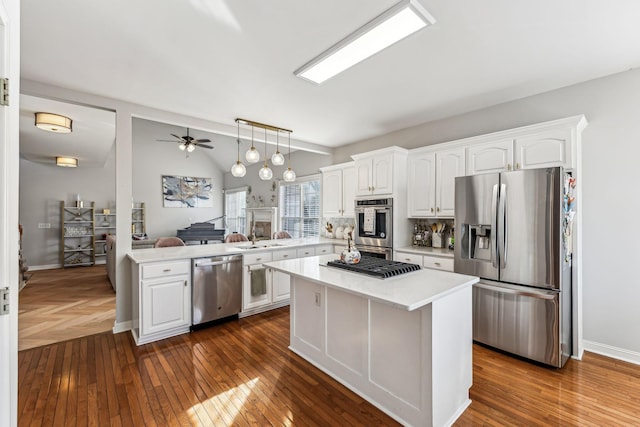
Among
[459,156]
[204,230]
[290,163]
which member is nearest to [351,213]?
[459,156]

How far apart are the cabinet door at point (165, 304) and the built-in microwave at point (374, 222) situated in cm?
245

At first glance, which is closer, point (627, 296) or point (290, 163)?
point (627, 296)

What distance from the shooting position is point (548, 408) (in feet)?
6.55

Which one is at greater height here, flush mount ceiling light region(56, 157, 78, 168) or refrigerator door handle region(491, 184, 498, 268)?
flush mount ceiling light region(56, 157, 78, 168)

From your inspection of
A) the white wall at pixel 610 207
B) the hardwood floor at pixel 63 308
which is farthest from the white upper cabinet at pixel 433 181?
the hardwood floor at pixel 63 308

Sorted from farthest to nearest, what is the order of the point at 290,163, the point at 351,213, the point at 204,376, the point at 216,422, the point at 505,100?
1. the point at 290,163
2. the point at 351,213
3. the point at 505,100
4. the point at 204,376
5. the point at 216,422

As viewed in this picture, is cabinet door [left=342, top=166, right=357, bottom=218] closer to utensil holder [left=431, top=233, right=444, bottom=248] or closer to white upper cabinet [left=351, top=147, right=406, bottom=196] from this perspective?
white upper cabinet [left=351, top=147, right=406, bottom=196]

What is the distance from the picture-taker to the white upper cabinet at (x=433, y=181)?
11.6ft

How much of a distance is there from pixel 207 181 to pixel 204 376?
26.6 feet

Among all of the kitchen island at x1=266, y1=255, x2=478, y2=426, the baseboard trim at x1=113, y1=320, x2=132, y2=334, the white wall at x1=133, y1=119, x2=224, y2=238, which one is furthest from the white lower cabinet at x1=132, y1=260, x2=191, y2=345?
the white wall at x1=133, y1=119, x2=224, y2=238

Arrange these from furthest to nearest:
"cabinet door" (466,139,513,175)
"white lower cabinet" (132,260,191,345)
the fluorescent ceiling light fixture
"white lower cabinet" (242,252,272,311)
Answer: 1. "white lower cabinet" (242,252,272,311)
2. "cabinet door" (466,139,513,175)
3. "white lower cabinet" (132,260,191,345)
4. the fluorescent ceiling light fixture

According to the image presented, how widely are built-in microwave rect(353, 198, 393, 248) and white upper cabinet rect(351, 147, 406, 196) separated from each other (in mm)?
158

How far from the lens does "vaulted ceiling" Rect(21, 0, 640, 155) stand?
187cm

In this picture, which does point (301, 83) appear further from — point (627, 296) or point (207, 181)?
point (207, 181)
